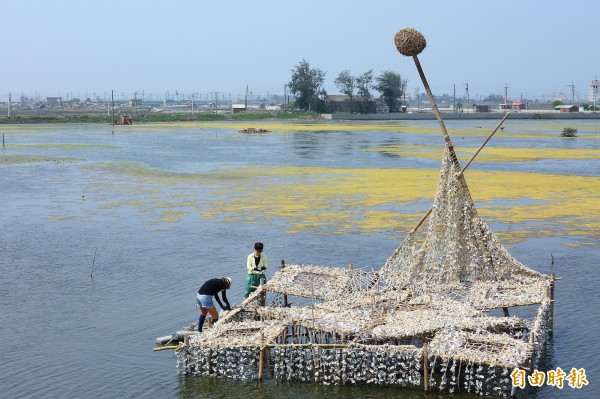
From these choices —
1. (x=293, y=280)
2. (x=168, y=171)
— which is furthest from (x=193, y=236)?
(x=168, y=171)

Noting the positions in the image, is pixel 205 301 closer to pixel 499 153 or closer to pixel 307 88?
pixel 499 153

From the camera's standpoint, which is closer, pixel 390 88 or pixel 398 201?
pixel 398 201

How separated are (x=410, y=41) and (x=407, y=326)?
6275mm

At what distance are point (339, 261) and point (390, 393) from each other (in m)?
9.51

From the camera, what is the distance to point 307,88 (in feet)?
477

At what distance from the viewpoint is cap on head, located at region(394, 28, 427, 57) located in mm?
17438

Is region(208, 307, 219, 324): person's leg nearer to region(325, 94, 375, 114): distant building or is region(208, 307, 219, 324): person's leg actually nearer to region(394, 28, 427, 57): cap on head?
region(394, 28, 427, 57): cap on head

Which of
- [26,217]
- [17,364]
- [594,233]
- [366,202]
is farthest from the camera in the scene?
[366,202]

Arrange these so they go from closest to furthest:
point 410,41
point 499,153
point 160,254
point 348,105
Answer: point 410,41
point 160,254
point 499,153
point 348,105

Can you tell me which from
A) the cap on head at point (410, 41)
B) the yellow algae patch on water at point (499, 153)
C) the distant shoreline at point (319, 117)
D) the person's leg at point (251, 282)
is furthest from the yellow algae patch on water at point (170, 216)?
the distant shoreline at point (319, 117)

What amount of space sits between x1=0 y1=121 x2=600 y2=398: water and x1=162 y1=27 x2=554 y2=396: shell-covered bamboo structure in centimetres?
39

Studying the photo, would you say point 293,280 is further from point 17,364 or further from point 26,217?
point 26,217

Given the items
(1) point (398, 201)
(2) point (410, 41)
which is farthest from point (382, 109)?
(2) point (410, 41)

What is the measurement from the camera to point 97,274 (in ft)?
72.6
